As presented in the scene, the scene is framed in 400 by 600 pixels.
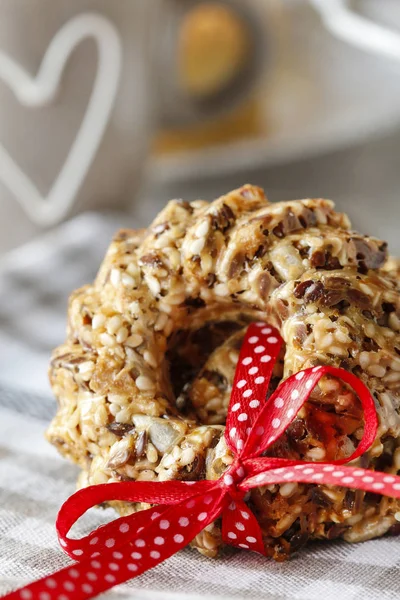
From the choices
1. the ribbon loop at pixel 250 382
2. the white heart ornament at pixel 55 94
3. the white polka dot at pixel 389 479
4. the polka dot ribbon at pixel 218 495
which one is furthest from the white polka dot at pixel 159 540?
the white heart ornament at pixel 55 94

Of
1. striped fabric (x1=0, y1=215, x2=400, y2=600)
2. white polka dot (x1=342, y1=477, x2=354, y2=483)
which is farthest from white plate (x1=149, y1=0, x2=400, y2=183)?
white polka dot (x1=342, y1=477, x2=354, y2=483)

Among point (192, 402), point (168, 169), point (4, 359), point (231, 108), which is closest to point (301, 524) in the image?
point (192, 402)

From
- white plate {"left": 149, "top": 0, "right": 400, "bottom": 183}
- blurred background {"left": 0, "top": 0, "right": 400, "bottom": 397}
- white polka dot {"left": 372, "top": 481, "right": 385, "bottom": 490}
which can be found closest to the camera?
white polka dot {"left": 372, "top": 481, "right": 385, "bottom": 490}

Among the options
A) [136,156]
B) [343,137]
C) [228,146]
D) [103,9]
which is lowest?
[343,137]

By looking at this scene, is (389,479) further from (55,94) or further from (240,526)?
(55,94)

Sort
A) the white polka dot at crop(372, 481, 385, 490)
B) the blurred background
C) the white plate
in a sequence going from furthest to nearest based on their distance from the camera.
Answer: the white plate → the blurred background → the white polka dot at crop(372, 481, 385, 490)

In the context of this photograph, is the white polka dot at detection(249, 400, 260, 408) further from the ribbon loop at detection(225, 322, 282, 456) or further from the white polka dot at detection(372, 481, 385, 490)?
the white polka dot at detection(372, 481, 385, 490)

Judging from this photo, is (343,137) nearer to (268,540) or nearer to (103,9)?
(103,9)
